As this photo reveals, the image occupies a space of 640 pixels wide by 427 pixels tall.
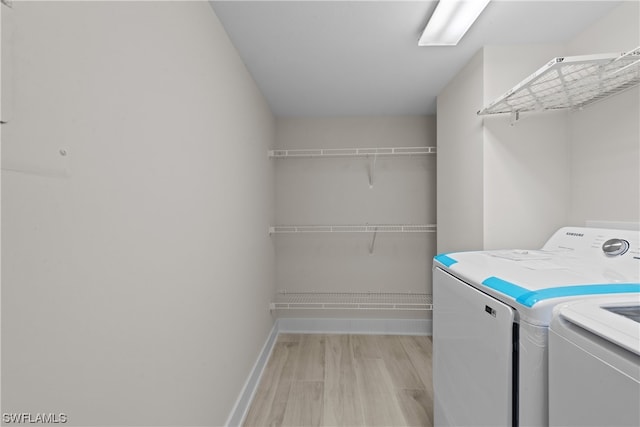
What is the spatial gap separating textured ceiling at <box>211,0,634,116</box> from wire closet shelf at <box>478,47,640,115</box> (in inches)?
15.0

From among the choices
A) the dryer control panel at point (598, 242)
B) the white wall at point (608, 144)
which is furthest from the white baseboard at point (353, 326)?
the white wall at point (608, 144)

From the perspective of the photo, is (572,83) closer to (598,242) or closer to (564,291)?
(598,242)

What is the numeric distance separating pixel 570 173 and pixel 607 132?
0.30m

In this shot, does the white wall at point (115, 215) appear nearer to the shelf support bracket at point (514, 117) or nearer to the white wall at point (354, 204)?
the white wall at point (354, 204)

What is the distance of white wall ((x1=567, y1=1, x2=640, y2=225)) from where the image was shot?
1.28m

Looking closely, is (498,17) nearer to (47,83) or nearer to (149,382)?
(47,83)

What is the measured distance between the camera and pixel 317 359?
238cm

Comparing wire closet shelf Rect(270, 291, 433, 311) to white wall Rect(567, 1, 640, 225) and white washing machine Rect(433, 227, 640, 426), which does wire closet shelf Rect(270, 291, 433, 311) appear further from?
white wall Rect(567, 1, 640, 225)

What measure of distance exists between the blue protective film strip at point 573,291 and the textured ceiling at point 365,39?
1302 millimetres

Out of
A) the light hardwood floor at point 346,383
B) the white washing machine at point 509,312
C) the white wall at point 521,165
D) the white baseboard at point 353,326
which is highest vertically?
the white wall at point 521,165

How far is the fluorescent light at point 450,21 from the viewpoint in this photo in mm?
1257

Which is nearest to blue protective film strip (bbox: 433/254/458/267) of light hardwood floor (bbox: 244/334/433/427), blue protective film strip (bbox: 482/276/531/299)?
blue protective film strip (bbox: 482/276/531/299)

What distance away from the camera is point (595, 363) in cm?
61

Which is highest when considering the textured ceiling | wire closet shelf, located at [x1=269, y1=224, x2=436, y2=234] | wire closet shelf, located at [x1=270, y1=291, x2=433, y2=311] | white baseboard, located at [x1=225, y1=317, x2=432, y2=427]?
the textured ceiling
